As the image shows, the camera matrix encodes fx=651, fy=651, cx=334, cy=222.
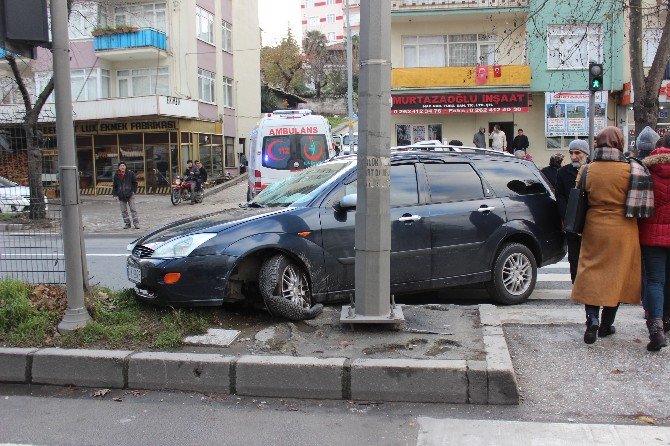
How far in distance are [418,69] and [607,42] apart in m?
7.85

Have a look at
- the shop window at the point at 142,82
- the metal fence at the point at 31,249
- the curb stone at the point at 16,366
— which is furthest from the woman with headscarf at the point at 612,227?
the shop window at the point at 142,82

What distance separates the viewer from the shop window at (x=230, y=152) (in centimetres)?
3719

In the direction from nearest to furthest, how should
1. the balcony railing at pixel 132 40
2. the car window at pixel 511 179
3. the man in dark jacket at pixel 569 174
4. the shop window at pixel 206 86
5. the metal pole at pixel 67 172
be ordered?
1. the metal pole at pixel 67 172
2. the car window at pixel 511 179
3. the man in dark jacket at pixel 569 174
4. the balcony railing at pixel 132 40
5. the shop window at pixel 206 86

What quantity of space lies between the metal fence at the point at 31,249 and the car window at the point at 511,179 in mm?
4610

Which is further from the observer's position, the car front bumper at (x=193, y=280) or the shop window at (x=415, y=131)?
the shop window at (x=415, y=131)

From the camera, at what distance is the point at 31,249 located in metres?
6.54

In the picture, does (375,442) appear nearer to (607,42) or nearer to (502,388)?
(502,388)

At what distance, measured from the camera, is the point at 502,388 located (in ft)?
14.5

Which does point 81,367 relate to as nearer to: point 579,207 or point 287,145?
point 579,207

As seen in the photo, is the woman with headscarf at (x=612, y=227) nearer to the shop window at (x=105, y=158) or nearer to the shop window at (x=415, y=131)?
the shop window at (x=415, y=131)

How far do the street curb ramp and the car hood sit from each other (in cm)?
126

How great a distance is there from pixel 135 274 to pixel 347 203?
6.65 ft

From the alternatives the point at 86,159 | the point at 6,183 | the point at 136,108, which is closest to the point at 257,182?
the point at 6,183

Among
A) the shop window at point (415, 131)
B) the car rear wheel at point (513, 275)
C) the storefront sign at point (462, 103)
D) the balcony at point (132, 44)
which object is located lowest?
the car rear wheel at point (513, 275)
